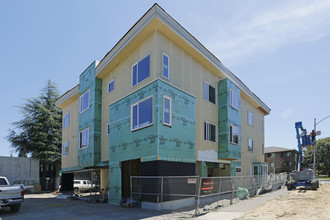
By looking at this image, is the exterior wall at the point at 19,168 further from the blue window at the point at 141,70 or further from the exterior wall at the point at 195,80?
the exterior wall at the point at 195,80

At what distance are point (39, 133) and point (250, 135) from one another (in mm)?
27146

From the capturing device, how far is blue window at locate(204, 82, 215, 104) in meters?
20.1

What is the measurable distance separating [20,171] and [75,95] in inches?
539

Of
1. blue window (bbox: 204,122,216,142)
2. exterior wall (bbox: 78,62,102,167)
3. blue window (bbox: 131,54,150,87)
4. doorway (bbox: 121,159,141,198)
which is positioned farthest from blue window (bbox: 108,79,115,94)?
blue window (bbox: 204,122,216,142)

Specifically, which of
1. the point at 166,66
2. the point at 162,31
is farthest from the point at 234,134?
the point at 162,31

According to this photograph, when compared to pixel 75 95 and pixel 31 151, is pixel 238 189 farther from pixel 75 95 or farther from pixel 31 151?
pixel 31 151

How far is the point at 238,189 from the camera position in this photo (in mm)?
16781

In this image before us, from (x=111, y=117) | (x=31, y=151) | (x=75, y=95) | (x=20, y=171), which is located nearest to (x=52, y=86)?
(x=31, y=151)

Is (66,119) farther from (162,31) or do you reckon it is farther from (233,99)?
(233,99)

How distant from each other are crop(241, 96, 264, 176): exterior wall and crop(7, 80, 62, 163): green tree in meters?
24.1

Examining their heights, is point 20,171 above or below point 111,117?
below

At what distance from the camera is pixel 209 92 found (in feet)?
67.7

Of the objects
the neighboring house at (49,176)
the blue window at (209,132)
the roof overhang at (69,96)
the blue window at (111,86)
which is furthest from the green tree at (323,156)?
the roof overhang at (69,96)

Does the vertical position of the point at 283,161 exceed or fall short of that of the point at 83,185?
it falls short
